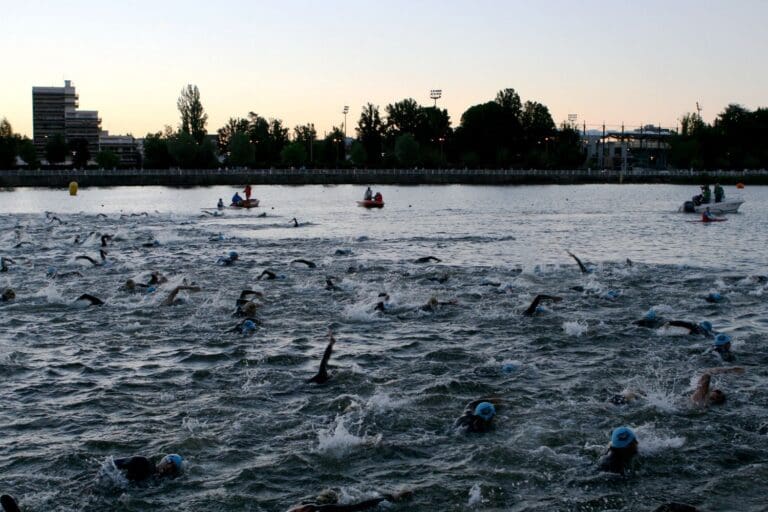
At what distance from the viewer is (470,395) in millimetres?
13141

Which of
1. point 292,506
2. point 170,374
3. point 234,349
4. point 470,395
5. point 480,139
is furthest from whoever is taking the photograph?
point 480,139

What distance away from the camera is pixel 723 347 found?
15172 millimetres

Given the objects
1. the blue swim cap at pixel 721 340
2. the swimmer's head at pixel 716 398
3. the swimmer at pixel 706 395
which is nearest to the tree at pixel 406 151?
the blue swim cap at pixel 721 340

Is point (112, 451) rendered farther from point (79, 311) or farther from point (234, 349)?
point (79, 311)

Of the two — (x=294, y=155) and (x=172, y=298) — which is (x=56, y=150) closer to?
(x=294, y=155)

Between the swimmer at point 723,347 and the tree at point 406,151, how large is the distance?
144m

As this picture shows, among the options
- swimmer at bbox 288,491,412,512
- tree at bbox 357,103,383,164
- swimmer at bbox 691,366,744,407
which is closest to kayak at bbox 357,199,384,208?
swimmer at bbox 691,366,744,407

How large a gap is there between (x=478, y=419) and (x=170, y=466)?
424 cm

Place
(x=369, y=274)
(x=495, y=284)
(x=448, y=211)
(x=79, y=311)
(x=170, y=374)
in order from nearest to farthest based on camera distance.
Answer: (x=170, y=374), (x=79, y=311), (x=495, y=284), (x=369, y=274), (x=448, y=211)

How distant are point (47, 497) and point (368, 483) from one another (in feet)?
12.3

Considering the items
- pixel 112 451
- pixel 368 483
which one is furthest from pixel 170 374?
pixel 368 483

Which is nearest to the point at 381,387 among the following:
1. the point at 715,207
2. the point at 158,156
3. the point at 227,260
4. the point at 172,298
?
the point at 172,298

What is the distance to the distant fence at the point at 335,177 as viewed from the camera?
122375 mm

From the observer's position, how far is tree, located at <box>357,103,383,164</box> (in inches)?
7205
